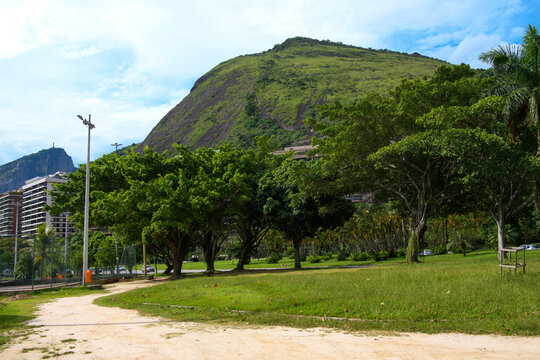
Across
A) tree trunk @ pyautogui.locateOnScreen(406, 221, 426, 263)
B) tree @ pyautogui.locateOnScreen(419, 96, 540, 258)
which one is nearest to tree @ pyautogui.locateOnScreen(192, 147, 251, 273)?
tree trunk @ pyautogui.locateOnScreen(406, 221, 426, 263)

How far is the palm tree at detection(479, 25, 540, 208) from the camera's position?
21672 mm

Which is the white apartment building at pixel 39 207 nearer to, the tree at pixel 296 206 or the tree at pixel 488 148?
the tree at pixel 296 206

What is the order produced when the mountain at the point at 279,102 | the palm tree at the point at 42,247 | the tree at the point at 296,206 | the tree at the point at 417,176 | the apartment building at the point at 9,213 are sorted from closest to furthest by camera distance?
the tree at the point at 417,176, the palm tree at the point at 42,247, the tree at the point at 296,206, the mountain at the point at 279,102, the apartment building at the point at 9,213

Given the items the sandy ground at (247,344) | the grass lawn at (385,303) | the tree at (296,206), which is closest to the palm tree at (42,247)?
the grass lawn at (385,303)

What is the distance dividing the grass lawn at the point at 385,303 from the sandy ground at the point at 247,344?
2.90ft

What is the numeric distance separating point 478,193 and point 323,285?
18.3m

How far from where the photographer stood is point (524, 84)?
22.3 m

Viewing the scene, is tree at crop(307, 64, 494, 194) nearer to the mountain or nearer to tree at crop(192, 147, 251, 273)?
tree at crop(192, 147, 251, 273)

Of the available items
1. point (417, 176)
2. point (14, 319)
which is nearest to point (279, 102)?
point (417, 176)

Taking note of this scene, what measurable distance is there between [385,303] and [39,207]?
6942 inches

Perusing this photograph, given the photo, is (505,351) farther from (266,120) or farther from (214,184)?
(266,120)

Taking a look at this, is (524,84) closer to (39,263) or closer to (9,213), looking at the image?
(39,263)

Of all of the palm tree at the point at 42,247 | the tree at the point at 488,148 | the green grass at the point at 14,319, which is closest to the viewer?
the green grass at the point at 14,319

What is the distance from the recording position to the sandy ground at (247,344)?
7250 mm
